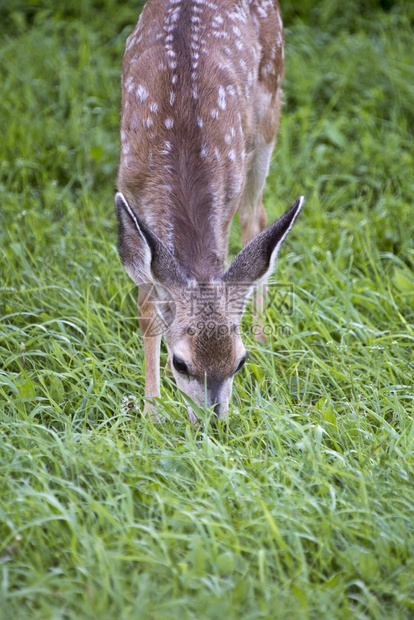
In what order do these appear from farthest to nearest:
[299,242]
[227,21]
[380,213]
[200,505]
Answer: [380,213] < [299,242] < [227,21] < [200,505]

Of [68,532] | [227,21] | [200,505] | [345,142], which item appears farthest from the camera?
[345,142]

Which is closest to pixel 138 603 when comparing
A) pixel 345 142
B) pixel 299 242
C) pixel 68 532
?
pixel 68 532

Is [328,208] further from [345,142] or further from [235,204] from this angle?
[235,204]

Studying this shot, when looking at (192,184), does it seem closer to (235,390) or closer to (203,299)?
(203,299)

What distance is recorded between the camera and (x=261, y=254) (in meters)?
3.86

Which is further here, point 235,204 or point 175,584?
point 235,204

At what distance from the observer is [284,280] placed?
520cm

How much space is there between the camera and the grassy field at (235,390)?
2961 millimetres

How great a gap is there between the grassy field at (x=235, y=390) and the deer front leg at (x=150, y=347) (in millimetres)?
158

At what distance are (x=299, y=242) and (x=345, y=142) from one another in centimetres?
168

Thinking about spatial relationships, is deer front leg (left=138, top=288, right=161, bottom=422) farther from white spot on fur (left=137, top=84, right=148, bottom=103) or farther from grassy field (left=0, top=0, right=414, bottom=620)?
white spot on fur (left=137, top=84, right=148, bottom=103)

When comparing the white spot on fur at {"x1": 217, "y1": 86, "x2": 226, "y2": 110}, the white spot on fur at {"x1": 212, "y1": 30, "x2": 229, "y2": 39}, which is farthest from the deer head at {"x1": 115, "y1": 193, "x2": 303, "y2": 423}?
the white spot on fur at {"x1": 212, "y1": 30, "x2": 229, "y2": 39}

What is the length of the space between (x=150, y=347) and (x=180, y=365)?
0.60m

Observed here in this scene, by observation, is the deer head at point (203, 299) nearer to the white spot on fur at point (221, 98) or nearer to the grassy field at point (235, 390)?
the grassy field at point (235, 390)
